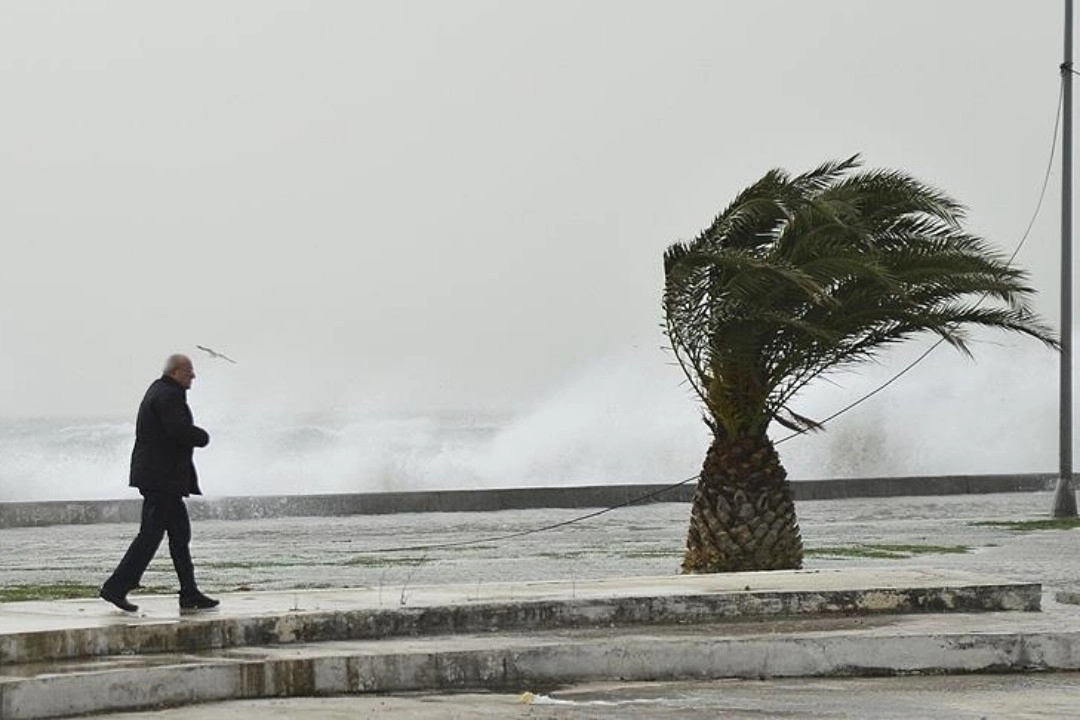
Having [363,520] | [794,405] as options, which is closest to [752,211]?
[363,520]

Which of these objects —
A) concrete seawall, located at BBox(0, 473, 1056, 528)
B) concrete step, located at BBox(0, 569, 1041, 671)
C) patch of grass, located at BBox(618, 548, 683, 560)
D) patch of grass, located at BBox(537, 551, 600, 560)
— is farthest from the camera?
concrete seawall, located at BBox(0, 473, 1056, 528)

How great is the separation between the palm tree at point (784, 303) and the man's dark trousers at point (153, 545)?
19.4ft

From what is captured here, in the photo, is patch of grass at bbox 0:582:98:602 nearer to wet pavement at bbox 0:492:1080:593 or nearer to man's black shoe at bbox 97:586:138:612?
wet pavement at bbox 0:492:1080:593

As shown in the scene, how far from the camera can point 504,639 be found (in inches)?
441

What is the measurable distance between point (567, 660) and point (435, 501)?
26081 mm

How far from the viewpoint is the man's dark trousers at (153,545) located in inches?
451

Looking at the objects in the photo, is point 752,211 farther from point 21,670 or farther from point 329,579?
point 21,670

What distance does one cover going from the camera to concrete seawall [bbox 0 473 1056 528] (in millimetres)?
33531

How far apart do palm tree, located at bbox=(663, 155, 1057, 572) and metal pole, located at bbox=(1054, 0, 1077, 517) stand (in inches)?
428

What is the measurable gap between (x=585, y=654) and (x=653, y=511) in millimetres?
25234

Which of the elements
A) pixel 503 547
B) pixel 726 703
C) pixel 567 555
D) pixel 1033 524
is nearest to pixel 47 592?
pixel 567 555

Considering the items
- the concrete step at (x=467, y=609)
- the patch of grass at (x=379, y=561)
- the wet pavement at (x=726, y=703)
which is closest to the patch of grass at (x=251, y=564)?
the patch of grass at (x=379, y=561)

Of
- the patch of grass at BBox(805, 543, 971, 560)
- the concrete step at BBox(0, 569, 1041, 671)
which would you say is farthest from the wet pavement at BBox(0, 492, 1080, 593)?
the concrete step at BBox(0, 569, 1041, 671)

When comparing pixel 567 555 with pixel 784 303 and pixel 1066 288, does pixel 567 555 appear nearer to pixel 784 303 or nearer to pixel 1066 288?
pixel 784 303
